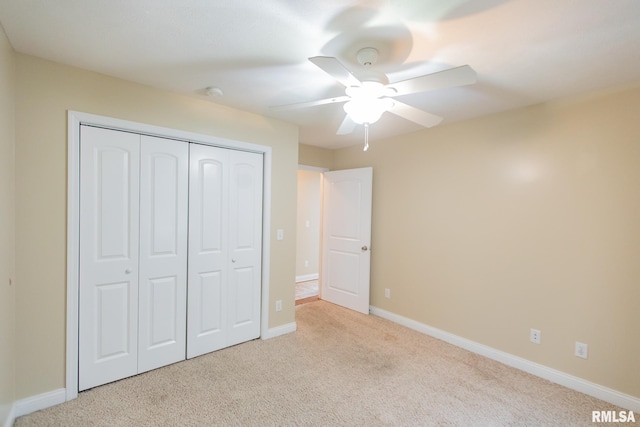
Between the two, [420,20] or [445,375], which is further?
[445,375]

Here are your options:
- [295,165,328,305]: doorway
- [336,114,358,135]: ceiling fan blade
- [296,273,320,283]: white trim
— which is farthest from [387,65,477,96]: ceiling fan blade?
Answer: [296,273,320,283]: white trim

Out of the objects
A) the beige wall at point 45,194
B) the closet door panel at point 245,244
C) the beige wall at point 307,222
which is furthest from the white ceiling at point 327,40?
the beige wall at point 307,222

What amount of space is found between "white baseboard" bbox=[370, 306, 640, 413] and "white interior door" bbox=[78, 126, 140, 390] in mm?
2868

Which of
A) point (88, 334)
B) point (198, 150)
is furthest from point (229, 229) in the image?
point (88, 334)

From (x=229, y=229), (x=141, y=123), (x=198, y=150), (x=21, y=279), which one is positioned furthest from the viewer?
(x=229, y=229)

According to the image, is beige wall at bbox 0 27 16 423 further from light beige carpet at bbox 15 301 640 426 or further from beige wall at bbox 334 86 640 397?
beige wall at bbox 334 86 640 397

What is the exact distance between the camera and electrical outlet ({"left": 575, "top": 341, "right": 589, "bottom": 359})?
232 centimetres

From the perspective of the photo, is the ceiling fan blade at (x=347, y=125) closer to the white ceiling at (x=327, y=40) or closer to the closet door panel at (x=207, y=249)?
the white ceiling at (x=327, y=40)

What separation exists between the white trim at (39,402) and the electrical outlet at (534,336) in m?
3.64

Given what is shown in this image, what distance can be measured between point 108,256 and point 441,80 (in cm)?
253

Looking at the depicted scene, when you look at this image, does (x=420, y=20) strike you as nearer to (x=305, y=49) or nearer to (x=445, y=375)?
(x=305, y=49)

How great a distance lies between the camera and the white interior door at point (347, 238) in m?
4.00

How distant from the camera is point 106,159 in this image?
87.8 inches

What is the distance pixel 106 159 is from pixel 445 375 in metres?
3.19
